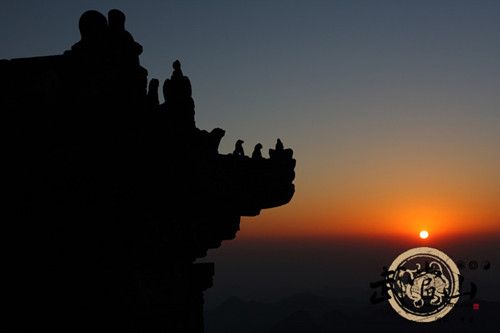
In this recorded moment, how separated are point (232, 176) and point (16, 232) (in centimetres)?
429

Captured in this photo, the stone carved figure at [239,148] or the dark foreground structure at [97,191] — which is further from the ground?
the stone carved figure at [239,148]

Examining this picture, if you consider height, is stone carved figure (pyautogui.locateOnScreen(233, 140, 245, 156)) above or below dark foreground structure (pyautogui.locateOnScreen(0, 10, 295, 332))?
above

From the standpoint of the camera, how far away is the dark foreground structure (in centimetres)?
577

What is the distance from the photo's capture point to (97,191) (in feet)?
20.8

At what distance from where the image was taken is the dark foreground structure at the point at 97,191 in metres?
5.77

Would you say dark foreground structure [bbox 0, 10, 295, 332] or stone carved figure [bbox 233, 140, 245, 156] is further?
stone carved figure [bbox 233, 140, 245, 156]

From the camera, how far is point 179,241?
25.0ft

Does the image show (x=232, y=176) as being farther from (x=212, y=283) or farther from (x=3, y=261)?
(x=3, y=261)

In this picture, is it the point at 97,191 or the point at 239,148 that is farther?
the point at 239,148

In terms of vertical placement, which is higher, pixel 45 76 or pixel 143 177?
pixel 45 76

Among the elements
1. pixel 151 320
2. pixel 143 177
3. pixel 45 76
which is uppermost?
pixel 45 76

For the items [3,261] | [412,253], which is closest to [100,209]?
[3,261]

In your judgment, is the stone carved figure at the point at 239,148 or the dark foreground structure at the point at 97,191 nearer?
the dark foreground structure at the point at 97,191

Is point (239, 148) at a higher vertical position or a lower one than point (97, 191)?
higher
